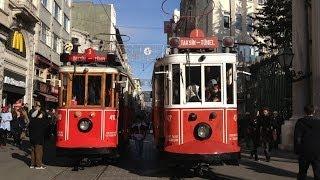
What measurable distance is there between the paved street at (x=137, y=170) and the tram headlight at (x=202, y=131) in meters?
1.16

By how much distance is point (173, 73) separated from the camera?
1359 centimetres

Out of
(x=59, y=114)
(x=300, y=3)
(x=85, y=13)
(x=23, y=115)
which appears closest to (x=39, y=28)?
(x=23, y=115)

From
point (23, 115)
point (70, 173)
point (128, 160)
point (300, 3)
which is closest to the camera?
point (70, 173)

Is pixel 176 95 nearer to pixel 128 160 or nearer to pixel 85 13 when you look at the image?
pixel 128 160

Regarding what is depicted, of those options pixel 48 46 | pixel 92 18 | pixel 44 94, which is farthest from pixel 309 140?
pixel 92 18

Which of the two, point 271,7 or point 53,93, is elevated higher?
point 271,7

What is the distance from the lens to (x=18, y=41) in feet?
112

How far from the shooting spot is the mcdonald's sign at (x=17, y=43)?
106 feet

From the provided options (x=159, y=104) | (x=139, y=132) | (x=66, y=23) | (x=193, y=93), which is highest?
(x=66, y=23)

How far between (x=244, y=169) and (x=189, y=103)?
3.28 metres

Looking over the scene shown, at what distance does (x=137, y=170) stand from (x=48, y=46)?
2930 cm

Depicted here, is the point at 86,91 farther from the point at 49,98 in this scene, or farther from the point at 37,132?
the point at 49,98

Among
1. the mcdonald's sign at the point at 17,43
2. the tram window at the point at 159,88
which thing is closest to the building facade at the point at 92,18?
the mcdonald's sign at the point at 17,43

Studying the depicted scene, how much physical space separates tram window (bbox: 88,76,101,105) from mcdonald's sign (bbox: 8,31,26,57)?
1757 centimetres
